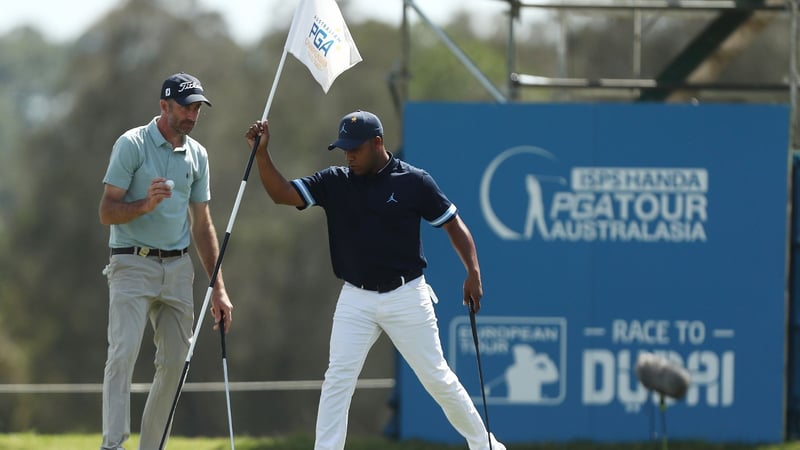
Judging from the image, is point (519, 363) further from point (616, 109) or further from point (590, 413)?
point (616, 109)

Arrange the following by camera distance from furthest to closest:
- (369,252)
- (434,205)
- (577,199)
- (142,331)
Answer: (577,199) → (142,331) → (434,205) → (369,252)

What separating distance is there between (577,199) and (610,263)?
52cm

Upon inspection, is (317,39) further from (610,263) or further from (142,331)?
(610,263)

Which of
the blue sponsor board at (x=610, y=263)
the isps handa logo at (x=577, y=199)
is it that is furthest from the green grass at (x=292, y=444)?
the isps handa logo at (x=577, y=199)

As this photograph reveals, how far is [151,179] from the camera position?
Result: 7953 mm

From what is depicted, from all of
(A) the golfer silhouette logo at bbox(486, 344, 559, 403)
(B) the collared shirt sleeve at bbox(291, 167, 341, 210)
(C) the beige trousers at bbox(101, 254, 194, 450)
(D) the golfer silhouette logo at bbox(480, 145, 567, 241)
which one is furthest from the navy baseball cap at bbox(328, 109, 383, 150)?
(A) the golfer silhouette logo at bbox(486, 344, 559, 403)

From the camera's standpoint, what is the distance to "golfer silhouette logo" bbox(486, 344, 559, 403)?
34.6ft

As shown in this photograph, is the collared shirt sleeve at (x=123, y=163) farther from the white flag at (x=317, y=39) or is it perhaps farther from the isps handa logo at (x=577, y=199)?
the isps handa logo at (x=577, y=199)

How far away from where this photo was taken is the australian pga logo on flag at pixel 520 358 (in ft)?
34.6

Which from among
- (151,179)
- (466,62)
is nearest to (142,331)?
(151,179)

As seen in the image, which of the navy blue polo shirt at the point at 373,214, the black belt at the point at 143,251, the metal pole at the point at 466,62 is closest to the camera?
the navy blue polo shirt at the point at 373,214

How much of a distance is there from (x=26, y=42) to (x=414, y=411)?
159ft

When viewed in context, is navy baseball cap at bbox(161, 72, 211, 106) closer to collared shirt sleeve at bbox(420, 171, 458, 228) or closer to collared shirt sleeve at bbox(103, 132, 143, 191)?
collared shirt sleeve at bbox(103, 132, 143, 191)

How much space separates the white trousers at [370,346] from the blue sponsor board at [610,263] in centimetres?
256
